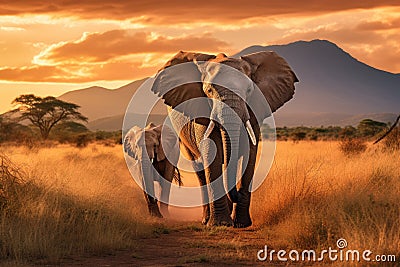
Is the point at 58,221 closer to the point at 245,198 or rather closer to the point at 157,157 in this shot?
the point at 245,198

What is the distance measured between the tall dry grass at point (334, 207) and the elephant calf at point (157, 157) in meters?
2.59

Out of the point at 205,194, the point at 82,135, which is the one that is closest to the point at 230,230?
the point at 205,194

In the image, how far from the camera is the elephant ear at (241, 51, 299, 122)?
41.6 feet

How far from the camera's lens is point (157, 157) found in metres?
15.8

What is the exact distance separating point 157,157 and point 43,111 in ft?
144

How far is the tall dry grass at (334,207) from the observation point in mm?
8938

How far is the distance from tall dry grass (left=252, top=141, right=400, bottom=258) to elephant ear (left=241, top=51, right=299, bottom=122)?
1358mm

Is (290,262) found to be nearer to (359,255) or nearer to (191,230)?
(359,255)

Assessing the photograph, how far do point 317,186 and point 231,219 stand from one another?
65.5 inches

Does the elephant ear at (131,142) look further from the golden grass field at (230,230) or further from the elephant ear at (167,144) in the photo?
the golden grass field at (230,230)

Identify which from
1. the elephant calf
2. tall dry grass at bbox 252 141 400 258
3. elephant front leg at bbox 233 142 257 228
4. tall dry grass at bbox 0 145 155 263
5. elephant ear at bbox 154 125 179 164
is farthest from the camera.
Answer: elephant ear at bbox 154 125 179 164

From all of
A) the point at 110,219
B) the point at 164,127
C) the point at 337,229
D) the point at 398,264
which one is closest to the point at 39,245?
the point at 110,219

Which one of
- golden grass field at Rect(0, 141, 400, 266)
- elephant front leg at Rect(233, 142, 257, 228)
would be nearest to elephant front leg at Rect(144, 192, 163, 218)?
golden grass field at Rect(0, 141, 400, 266)

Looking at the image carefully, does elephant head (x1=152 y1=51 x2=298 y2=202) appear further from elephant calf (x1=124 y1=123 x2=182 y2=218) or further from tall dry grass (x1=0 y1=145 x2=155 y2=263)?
elephant calf (x1=124 y1=123 x2=182 y2=218)
